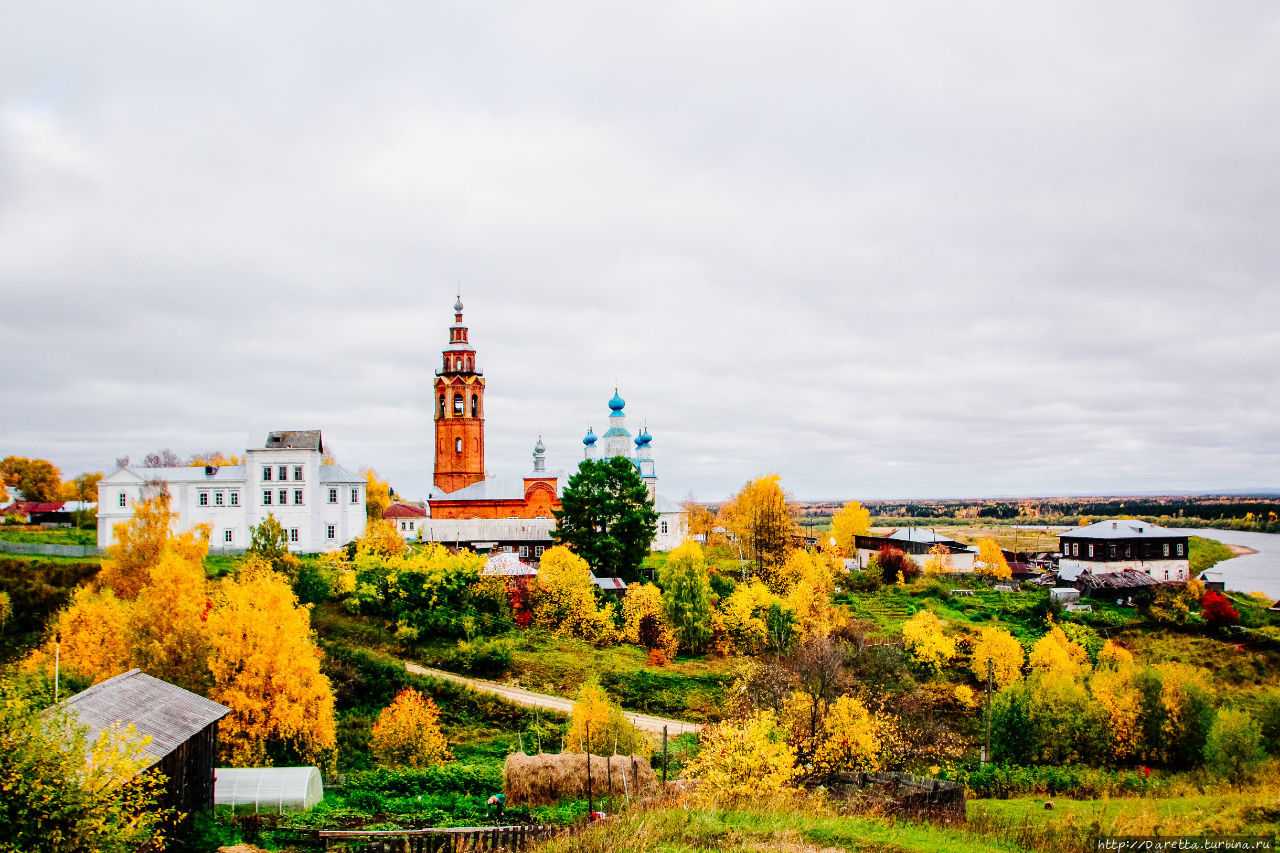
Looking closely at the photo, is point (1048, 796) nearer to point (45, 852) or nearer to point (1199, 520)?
point (45, 852)

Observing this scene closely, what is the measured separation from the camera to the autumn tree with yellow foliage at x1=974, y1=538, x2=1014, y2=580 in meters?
59.8

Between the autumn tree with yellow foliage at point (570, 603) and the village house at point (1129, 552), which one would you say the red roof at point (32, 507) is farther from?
the village house at point (1129, 552)

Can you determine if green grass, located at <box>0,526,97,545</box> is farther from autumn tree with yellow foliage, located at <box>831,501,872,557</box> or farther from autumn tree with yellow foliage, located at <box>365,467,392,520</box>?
autumn tree with yellow foliage, located at <box>831,501,872,557</box>

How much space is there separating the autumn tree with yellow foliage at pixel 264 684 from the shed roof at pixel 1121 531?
54205mm

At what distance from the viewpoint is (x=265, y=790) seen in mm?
19250

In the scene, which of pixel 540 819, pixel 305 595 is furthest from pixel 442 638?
pixel 540 819

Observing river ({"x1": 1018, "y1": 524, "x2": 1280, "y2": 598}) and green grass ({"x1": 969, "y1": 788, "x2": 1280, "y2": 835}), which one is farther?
river ({"x1": 1018, "y1": 524, "x2": 1280, "y2": 598})

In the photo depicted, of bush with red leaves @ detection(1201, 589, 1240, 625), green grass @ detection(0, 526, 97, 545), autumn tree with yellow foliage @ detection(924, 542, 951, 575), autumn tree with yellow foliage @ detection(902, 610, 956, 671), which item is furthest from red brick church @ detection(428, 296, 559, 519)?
bush with red leaves @ detection(1201, 589, 1240, 625)

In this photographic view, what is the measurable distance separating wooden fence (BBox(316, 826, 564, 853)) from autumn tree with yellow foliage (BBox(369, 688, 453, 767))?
900 cm

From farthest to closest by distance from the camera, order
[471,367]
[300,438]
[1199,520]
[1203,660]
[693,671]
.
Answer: [1199,520] → [471,367] → [300,438] → [1203,660] → [693,671]

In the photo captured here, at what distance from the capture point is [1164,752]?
30.0 metres

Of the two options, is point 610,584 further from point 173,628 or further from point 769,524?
point 173,628

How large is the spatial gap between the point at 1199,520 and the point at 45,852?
368 ft

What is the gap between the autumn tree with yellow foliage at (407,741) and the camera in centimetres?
2573
